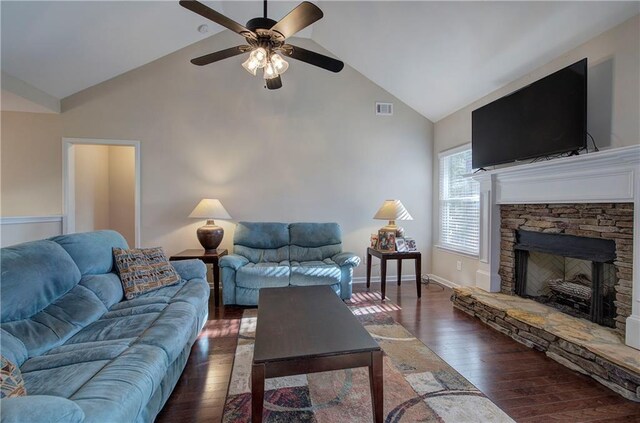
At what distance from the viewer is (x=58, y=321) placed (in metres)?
1.75

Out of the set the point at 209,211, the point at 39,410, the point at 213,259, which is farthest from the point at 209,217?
the point at 39,410

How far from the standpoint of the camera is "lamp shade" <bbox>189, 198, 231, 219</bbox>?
3.75 meters

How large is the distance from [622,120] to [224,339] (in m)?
3.74

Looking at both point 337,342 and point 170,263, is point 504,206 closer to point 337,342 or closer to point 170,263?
point 337,342

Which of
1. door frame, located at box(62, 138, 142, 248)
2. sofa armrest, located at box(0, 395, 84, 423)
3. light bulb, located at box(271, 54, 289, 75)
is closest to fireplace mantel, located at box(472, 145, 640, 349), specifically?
light bulb, located at box(271, 54, 289, 75)

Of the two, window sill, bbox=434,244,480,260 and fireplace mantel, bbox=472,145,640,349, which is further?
window sill, bbox=434,244,480,260

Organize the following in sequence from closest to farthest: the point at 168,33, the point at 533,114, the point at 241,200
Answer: the point at 533,114 → the point at 168,33 → the point at 241,200

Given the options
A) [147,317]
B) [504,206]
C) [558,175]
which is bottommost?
[147,317]

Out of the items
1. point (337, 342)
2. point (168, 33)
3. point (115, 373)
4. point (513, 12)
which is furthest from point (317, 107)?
point (115, 373)

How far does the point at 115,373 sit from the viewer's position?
131cm

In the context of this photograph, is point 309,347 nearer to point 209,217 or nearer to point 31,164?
point 209,217

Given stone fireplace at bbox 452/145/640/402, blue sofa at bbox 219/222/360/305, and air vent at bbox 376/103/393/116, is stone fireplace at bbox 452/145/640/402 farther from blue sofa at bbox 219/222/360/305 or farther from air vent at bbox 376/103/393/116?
air vent at bbox 376/103/393/116

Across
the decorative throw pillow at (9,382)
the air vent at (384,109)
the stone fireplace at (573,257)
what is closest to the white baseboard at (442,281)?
the stone fireplace at (573,257)

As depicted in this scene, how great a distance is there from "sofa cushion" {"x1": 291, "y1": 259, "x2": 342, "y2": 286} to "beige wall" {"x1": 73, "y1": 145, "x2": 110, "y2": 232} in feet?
10.7
